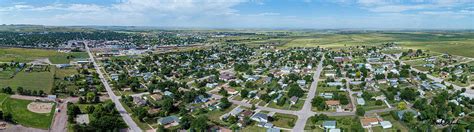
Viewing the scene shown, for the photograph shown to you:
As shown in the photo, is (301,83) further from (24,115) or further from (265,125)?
(24,115)

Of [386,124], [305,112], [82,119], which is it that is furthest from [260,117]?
[82,119]

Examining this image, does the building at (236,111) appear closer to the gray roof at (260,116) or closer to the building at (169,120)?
the gray roof at (260,116)

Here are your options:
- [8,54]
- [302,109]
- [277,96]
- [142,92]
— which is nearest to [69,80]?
[142,92]

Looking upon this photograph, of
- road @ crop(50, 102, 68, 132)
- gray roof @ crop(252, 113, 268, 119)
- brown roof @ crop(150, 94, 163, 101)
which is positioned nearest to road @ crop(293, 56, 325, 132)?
gray roof @ crop(252, 113, 268, 119)

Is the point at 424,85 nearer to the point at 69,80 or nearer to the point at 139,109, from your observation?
the point at 139,109

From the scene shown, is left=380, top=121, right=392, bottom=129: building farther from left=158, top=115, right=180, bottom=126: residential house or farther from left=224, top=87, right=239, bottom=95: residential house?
left=224, top=87, right=239, bottom=95: residential house

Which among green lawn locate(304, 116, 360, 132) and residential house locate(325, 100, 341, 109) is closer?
green lawn locate(304, 116, 360, 132)
